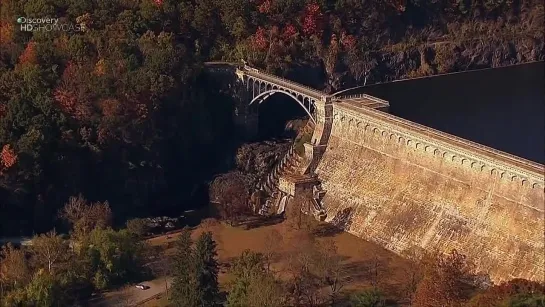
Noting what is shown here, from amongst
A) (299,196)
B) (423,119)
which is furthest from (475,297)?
(423,119)

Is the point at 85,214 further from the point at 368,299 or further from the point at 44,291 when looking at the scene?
the point at 368,299

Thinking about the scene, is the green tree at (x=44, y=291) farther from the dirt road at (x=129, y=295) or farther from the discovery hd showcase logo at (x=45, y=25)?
the discovery hd showcase logo at (x=45, y=25)

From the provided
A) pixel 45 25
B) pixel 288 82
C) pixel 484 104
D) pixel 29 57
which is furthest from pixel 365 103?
pixel 45 25

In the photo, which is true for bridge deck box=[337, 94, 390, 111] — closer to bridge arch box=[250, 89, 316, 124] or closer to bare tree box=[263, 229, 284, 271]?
bridge arch box=[250, 89, 316, 124]

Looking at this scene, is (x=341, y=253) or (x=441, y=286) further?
(x=341, y=253)

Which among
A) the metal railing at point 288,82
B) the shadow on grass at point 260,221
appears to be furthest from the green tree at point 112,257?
the metal railing at point 288,82

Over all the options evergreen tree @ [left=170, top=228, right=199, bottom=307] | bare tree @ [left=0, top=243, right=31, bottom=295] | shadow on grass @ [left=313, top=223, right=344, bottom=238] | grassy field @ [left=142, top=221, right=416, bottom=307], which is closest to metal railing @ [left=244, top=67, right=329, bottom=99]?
shadow on grass @ [left=313, top=223, right=344, bottom=238]
